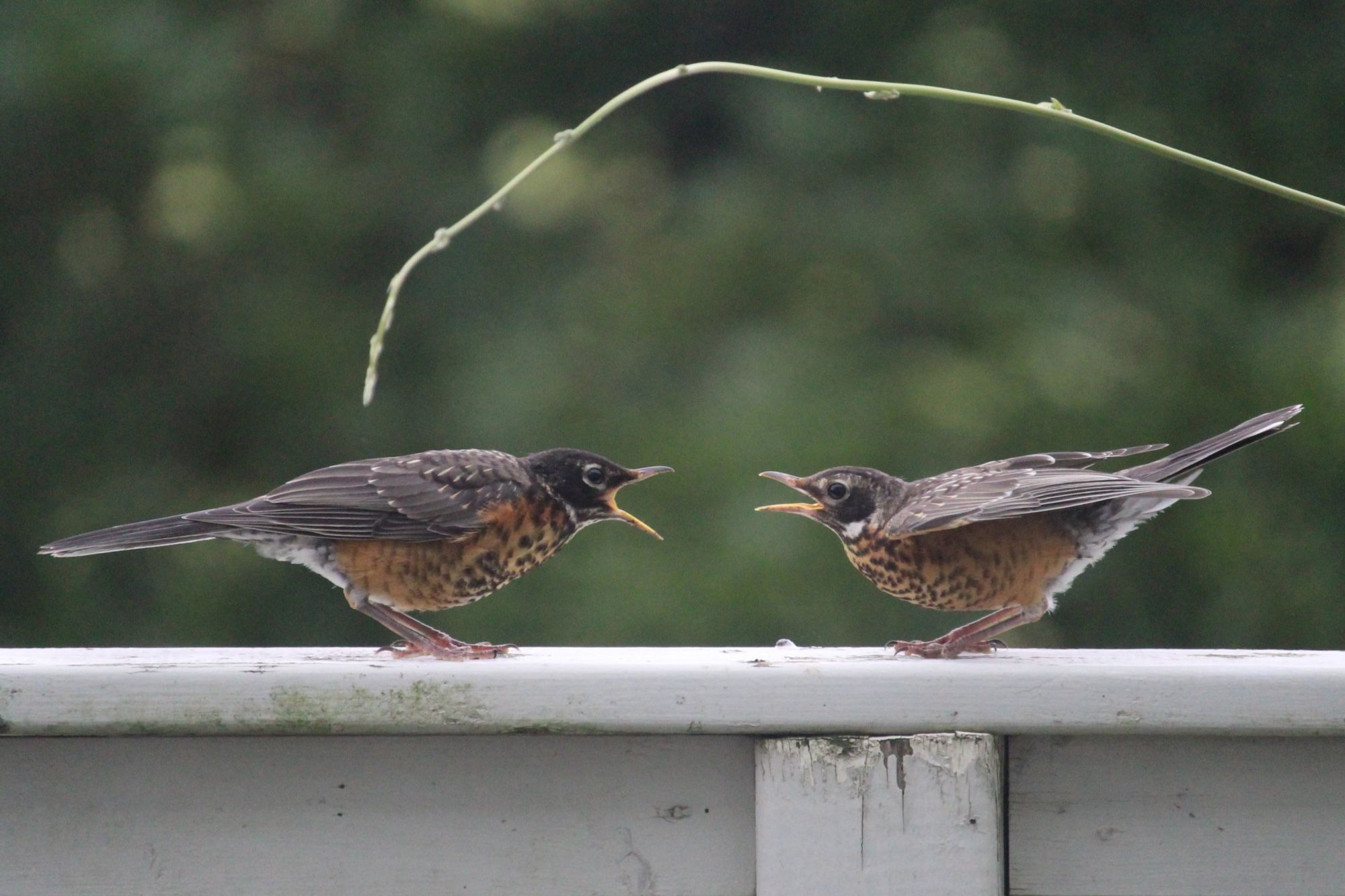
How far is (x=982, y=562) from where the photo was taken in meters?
2.55

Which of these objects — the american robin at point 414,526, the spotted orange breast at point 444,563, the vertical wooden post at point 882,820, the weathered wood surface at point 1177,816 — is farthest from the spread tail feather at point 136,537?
the weathered wood surface at point 1177,816

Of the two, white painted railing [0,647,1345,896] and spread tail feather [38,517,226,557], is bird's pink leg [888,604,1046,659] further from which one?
spread tail feather [38,517,226,557]

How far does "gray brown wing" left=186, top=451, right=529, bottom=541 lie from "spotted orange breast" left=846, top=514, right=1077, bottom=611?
793mm

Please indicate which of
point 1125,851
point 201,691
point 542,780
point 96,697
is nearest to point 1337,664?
point 1125,851

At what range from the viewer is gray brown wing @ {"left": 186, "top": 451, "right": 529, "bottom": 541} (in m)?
2.68

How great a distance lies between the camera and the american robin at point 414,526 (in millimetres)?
2648

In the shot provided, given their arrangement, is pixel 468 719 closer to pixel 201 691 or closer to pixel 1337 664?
pixel 201 691

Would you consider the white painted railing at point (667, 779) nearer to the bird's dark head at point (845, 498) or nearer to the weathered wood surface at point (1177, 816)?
the weathered wood surface at point (1177, 816)

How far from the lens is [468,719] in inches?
65.6

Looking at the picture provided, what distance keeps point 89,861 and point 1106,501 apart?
1821 millimetres

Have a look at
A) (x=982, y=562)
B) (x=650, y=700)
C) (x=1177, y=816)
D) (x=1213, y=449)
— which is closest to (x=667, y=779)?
(x=650, y=700)

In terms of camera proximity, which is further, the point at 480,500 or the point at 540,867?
the point at 480,500

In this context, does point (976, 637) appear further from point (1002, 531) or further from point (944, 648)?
point (1002, 531)

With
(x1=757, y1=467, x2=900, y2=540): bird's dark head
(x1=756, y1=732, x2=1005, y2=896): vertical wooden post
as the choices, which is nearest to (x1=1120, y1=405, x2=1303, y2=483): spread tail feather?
(x1=757, y1=467, x2=900, y2=540): bird's dark head
